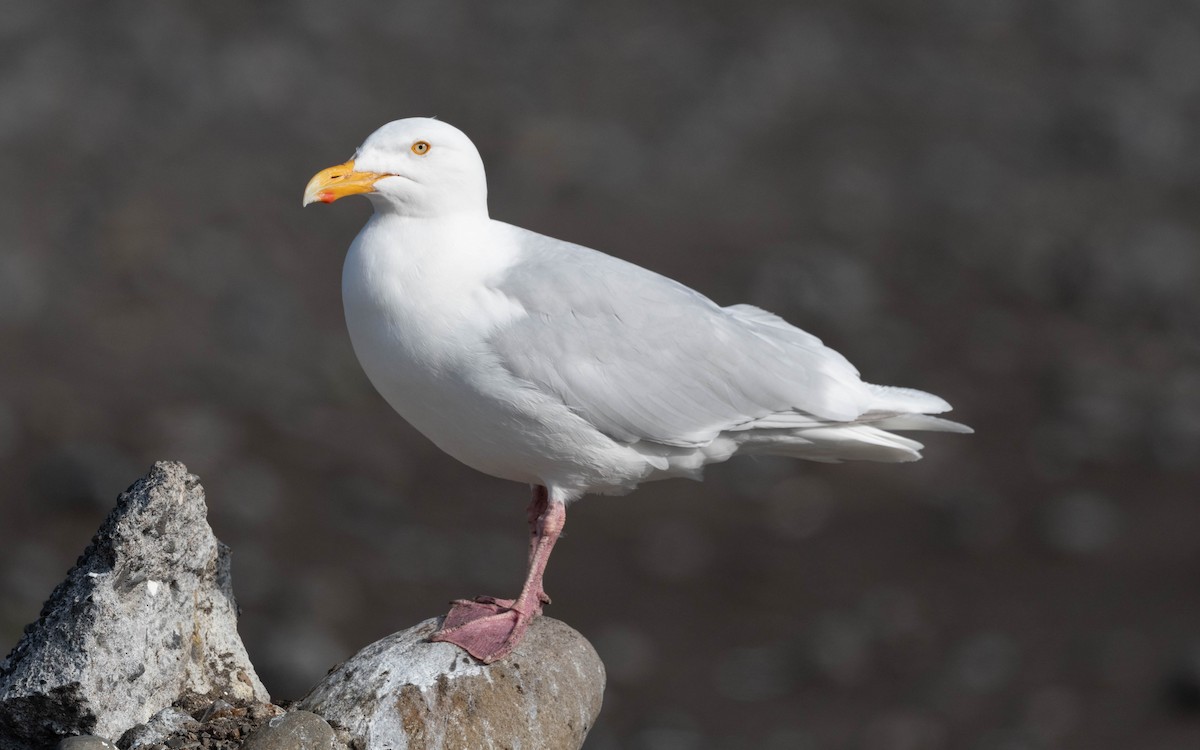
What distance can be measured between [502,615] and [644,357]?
1.30 meters

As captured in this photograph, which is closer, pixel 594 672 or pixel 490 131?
pixel 594 672

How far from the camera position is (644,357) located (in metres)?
7.07

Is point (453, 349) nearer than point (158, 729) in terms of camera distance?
No

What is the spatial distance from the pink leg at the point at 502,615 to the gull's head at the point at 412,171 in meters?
1.42

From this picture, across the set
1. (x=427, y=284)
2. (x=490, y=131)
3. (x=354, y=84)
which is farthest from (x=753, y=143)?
(x=427, y=284)

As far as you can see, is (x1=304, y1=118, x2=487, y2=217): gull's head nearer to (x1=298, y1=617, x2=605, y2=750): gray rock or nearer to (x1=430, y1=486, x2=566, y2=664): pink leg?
(x1=430, y1=486, x2=566, y2=664): pink leg

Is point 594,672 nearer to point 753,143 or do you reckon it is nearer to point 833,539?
point 833,539

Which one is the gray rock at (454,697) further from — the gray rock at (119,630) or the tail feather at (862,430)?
the tail feather at (862,430)

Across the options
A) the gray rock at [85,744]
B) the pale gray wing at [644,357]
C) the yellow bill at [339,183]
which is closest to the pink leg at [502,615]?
the pale gray wing at [644,357]

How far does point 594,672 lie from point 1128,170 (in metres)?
20.3

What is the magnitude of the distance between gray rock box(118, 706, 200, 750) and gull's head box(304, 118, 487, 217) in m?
2.13

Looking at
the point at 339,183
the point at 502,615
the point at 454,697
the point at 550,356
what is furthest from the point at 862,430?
the point at 339,183

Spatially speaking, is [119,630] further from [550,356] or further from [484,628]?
[550,356]

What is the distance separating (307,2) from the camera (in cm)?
2486
